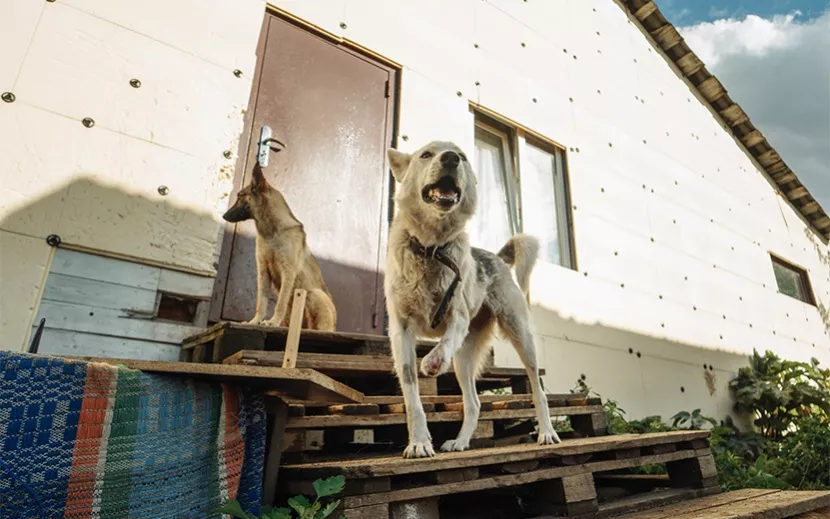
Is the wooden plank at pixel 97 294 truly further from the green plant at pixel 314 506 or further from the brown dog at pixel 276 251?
the green plant at pixel 314 506

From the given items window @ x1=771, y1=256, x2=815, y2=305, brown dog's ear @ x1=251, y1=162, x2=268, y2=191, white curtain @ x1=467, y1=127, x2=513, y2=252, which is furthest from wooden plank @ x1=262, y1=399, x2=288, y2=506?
window @ x1=771, y1=256, x2=815, y2=305

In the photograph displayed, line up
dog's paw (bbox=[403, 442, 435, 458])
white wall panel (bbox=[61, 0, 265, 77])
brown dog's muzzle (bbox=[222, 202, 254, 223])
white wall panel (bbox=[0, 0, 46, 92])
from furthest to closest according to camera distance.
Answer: white wall panel (bbox=[61, 0, 265, 77]) < brown dog's muzzle (bbox=[222, 202, 254, 223]) < white wall panel (bbox=[0, 0, 46, 92]) < dog's paw (bbox=[403, 442, 435, 458])

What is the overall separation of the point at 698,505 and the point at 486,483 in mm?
1194

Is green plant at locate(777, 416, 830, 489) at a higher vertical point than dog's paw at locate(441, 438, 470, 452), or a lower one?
lower

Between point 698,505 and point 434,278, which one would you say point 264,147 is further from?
point 698,505

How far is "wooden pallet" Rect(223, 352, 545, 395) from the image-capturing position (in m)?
2.35

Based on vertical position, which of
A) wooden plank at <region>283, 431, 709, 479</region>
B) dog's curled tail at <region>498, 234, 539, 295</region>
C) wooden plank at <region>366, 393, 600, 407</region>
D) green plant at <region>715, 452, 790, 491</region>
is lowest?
green plant at <region>715, 452, 790, 491</region>

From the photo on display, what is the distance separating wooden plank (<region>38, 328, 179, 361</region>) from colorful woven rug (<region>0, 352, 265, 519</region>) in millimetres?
1506

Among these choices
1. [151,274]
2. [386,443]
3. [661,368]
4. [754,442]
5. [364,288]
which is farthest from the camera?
[661,368]

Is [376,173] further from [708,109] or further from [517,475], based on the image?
[708,109]

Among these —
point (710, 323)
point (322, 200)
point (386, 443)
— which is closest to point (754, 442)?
point (710, 323)

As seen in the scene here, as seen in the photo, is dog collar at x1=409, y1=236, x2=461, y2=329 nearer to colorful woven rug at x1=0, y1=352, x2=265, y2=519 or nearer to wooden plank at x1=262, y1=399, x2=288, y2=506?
wooden plank at x1=262, y1=399, x2=288, y2=506

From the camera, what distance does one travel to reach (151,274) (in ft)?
10.6

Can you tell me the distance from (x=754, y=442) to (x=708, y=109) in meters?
7.90
